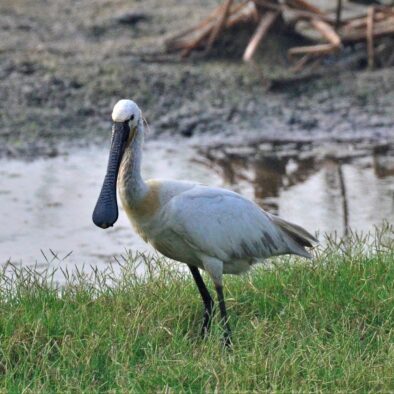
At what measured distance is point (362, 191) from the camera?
32.7ft

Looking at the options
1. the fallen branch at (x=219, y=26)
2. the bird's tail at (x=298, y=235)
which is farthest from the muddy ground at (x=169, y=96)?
the bird's tail at (x=298, y=235)

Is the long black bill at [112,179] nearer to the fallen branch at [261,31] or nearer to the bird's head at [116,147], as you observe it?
the bird's head at [116,147]

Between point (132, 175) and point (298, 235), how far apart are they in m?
0.99

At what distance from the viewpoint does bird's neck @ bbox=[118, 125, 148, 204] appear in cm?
628

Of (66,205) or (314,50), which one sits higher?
(314,50)

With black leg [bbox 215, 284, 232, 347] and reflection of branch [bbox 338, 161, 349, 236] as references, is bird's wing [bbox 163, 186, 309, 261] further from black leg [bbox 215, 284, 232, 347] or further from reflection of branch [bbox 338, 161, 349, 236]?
reflection of branch [bbox 338, 161, 349, 236]

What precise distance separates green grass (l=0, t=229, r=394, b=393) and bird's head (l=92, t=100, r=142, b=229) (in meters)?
0.42

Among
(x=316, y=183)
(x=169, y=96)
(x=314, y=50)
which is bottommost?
(x=316, y=183)

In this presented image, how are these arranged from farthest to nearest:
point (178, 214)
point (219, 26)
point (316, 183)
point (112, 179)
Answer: point (219, 26) < point (316, 183) < point (112, 179) < point (178, 214)

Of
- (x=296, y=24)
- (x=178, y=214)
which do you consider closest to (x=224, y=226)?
(x=178, y=214)

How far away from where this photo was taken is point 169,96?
487 inches

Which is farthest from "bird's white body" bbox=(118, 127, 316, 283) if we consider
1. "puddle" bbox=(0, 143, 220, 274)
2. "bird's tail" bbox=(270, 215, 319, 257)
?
"puddle" bbox=(0, 143, 220, 274)

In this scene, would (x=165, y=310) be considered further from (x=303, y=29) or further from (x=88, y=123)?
(x=303, y=29)

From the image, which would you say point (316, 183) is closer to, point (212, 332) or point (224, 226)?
point (224, 226)
